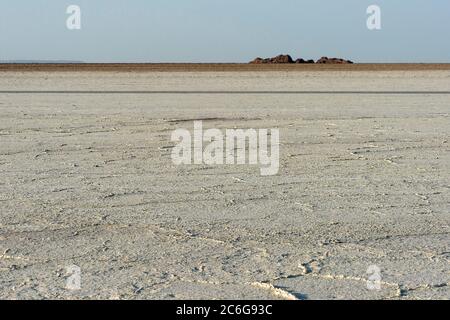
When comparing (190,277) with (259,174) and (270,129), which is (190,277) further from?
(270,129)

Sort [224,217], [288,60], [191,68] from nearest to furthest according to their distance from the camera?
[224,217], [191,68], [288,60]

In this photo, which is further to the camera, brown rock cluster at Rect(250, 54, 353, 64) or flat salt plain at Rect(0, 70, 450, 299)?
brown rock cluster at Rect(250, 54, 353, 64)

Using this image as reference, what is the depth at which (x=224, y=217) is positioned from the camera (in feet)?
13.3

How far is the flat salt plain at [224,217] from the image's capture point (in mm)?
2969

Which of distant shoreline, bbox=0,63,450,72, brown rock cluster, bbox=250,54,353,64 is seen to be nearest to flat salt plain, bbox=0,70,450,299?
distant shoreline, bbox=0,63,450,72

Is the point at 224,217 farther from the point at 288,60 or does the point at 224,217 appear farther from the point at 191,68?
the point at 288,60

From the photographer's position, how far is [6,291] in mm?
2846

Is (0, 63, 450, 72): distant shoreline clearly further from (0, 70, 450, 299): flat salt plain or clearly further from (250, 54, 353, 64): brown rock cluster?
(0, 70, 450, 299): flat salt plain

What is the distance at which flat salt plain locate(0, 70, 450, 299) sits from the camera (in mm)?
2969

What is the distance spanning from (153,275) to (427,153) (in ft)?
12.7

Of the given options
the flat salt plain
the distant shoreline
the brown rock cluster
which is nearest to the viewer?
the flat salt plain

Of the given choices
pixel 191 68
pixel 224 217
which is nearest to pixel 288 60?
pixel 191 68

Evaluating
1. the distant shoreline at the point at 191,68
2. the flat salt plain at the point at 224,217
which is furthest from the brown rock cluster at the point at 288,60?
the flat salt plain at the point at 224,217
